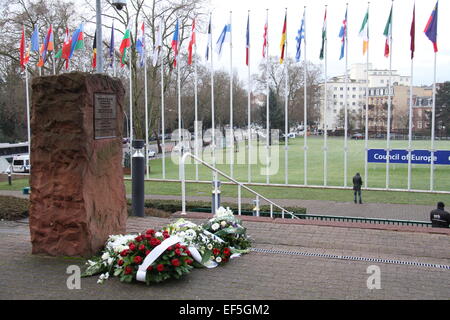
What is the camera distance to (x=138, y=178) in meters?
9.30

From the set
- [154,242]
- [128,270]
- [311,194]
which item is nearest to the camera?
[128,270]

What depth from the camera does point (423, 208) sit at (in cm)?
1775

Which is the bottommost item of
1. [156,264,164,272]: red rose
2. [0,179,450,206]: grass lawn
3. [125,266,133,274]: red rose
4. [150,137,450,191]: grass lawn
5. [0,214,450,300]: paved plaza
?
[0,179,450,206]: grass lawn

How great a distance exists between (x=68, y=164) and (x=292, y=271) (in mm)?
3322

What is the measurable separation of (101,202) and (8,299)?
1990 mm

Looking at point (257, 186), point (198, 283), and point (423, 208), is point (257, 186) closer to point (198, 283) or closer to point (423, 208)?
point (423, 208)

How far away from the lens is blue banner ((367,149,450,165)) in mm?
21906

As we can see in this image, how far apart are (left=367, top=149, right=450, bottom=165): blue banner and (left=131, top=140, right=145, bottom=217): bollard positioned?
1620cm

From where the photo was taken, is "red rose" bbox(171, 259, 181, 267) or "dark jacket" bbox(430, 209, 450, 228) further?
"dark jacket" bbox(430, 209, 450, 228)

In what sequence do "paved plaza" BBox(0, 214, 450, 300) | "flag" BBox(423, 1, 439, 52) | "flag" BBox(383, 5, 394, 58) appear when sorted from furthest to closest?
"flag" BBox(383, 5, 394, 58) < "flag" BBox(423, 1, 439, 52) < "paved plaza" BBox(0, 214, 450, 300)

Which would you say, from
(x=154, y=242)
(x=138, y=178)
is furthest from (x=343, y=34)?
(x=154, y=242)

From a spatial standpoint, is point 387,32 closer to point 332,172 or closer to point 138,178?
point 332,172

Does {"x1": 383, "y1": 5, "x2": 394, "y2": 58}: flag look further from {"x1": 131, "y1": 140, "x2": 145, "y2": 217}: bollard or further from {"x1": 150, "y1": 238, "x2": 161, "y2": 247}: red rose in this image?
{"x1": 150, "y1": 238, "x2": 161, "y2": 247}: red rose

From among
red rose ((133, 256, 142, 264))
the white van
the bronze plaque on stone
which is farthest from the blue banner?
the white van
